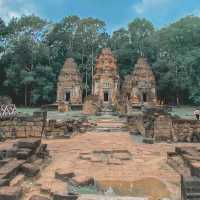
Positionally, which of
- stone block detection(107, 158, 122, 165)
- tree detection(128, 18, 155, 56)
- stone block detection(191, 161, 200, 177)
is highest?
tree detection(128, 18, 155, 56)

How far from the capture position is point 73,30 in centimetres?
5172

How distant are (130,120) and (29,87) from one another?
1139 inches

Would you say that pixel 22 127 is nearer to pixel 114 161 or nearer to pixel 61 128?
pixel 61 128

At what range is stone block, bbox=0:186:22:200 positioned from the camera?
17.3 ft

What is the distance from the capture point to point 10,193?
538 centimetres

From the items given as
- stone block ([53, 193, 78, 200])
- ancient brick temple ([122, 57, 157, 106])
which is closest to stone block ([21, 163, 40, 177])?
stone block ([53, 193, 78, 200])

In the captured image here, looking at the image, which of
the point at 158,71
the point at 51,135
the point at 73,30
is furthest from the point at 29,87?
the point at 51,135

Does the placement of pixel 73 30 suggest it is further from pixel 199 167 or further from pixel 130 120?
pixel 199 167

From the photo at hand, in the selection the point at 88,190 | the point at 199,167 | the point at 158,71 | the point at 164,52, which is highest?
the point at 164,52

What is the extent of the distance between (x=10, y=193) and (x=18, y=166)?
2077mm

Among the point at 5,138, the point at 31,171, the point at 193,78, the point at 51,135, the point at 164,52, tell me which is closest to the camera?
the point at 31,171

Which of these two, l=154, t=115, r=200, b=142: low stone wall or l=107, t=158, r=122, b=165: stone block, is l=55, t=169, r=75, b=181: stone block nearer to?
l=107, t=158, r=122, b=165: stone block

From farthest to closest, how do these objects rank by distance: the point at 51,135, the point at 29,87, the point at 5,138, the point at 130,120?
the point at 29,87 → the point at 130,120 → the point at 51,135 → the point at 5,138

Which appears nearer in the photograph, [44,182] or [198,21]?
[44,182]
